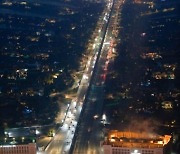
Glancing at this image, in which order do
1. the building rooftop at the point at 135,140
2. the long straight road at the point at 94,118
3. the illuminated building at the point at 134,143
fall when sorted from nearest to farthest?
the illuminated building at the point at 134,143 → the building rooftop at the point at 135,140 → the long straight road at the point at 94,118

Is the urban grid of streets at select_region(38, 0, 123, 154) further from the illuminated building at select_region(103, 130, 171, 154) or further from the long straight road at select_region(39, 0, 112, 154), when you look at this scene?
the illuminated building at select_region(103, 130, 171, 154)

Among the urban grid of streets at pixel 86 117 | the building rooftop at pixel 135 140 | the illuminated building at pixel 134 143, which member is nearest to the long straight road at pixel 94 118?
the urban grid of streets at pixel 86 117

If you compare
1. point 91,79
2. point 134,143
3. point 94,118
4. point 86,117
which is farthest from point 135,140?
point 91,79

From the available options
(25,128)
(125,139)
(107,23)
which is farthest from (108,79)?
(107,23)

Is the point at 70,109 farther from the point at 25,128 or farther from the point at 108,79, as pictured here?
the point at 108,79

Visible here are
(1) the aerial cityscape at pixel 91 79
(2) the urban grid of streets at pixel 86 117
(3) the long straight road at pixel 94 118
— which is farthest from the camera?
(1) the aerial cityscape at pixel 91 79

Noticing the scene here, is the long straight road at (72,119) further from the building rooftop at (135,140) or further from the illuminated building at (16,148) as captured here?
the building rooftop at (135,140)

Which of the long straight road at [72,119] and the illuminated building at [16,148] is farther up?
the long straight road at [72,119]
